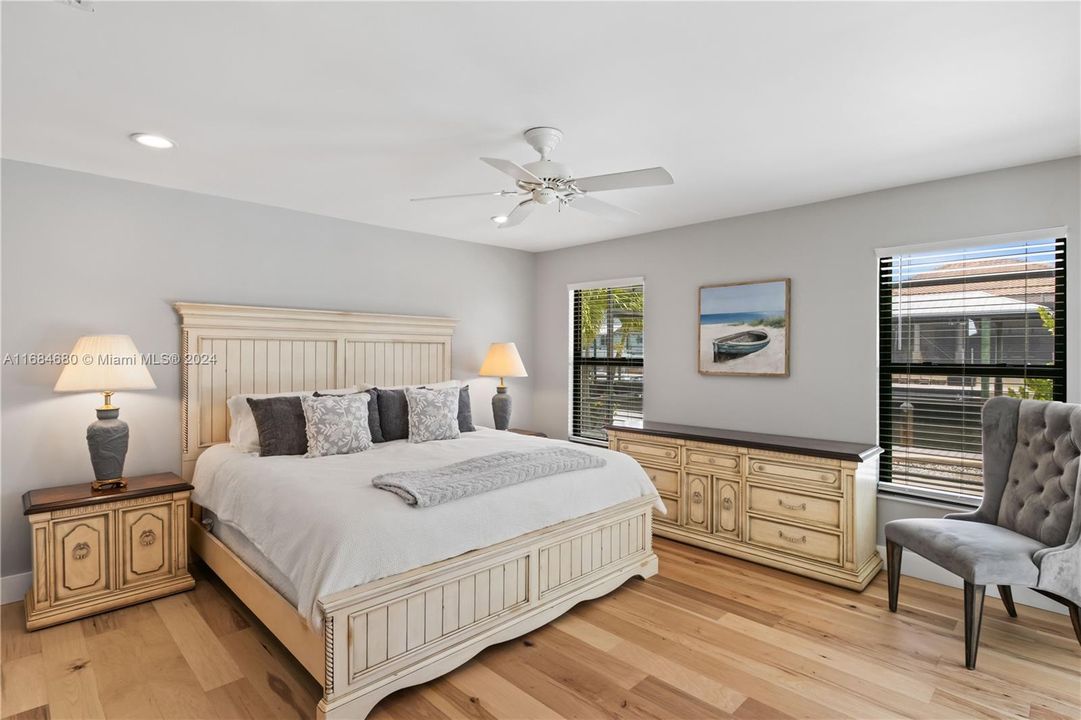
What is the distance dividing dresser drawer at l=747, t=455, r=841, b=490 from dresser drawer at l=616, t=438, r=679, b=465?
0.58 m

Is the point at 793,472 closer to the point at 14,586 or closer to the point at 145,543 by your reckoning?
the point at 145,543

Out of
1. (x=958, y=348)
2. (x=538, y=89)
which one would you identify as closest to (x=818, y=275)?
(x=958, y=348)

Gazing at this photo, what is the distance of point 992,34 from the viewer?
1887 millimetres

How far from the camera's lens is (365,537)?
2.20 m

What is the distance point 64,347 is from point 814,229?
16.0 ft

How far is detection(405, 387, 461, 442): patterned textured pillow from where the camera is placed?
155 inches

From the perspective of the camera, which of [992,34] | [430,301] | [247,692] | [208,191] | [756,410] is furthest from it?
[430,301]

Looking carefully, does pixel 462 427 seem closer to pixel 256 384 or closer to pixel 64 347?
pixel 256 384

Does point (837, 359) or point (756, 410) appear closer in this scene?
point (837, 359)

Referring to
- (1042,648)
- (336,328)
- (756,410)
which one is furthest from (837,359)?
(336,328)

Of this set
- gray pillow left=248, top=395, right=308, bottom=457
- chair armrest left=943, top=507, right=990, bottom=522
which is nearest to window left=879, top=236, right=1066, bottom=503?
chair armrest left=943, top=507, right=990, bottom=522

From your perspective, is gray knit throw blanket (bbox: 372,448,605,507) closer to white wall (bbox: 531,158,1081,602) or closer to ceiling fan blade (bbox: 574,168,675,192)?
ceiling fan blade (bbox: 574,168,675,192)

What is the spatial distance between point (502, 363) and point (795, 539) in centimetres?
276

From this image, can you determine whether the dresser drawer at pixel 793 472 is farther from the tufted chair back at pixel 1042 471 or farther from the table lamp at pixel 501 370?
the table lamp at pixel 501 370
